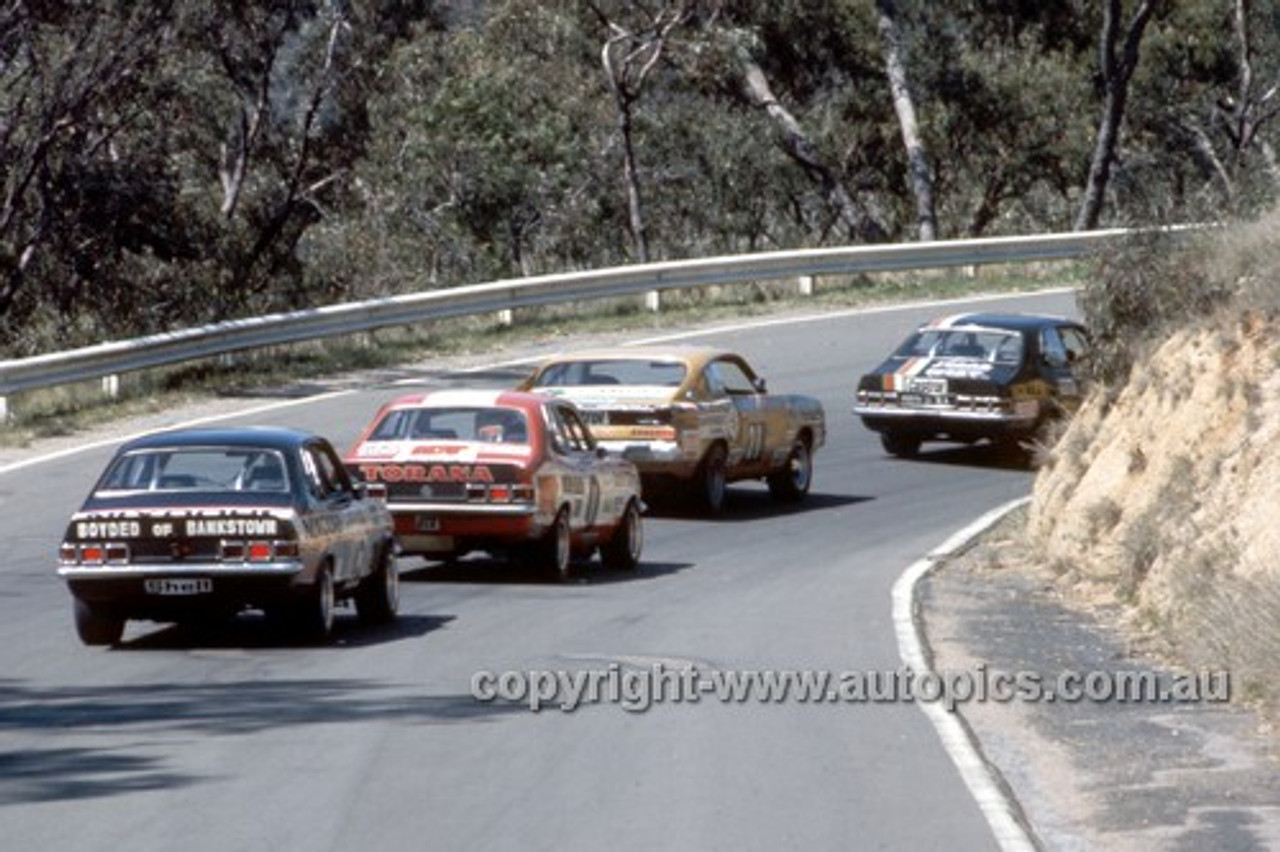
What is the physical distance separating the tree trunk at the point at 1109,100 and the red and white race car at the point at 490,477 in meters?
33.7

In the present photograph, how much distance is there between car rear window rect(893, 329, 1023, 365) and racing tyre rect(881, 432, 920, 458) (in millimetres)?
917

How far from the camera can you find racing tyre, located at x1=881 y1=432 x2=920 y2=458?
1203 inches

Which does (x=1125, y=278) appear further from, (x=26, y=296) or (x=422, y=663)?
(x=26, y=296)

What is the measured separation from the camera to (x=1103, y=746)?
43.0 ft

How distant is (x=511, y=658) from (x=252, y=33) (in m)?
32.4

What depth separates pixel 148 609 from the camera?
16.5 meters

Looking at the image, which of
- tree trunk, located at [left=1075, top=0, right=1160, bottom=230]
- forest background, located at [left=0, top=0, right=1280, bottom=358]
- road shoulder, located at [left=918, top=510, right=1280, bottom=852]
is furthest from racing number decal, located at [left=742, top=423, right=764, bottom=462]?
tree trunk, located at [left=1075, top=0, right=1160, bottom=230]

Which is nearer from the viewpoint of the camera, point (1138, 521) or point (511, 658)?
point (511, 658)

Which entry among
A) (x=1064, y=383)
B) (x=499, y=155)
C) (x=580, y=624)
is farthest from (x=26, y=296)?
(x=580, y=624)

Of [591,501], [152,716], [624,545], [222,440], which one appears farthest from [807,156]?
[152,716]

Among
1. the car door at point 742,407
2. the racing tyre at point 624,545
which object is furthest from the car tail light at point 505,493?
the car door at point 742,407

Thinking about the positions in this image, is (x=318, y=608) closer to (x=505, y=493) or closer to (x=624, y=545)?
(x=505, y=493)

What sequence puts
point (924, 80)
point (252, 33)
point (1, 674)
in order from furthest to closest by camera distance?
Answer: point (924, 80)
point (252, 33)
point (1, 674)

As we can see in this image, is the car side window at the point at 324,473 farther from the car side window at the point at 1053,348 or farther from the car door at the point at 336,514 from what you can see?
the car side window at the point at 1053,348
